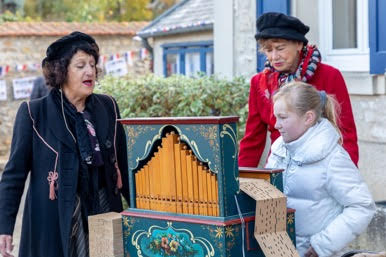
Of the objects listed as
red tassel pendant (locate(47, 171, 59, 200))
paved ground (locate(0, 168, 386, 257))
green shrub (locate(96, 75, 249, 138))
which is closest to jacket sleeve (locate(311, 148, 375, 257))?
red tassel pendant (locate(47, 171, 59, 200))

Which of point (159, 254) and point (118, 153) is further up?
point (118, 153)

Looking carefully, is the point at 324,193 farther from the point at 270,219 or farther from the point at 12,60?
the point at 12,60

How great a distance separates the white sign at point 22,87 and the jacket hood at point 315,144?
1459cm

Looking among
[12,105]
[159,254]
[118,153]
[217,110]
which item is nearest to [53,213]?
[118,153]

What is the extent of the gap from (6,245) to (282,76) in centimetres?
138

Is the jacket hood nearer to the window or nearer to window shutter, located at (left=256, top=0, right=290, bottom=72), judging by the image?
window shutter, located at (left=256, top=0, right=290, bottom=72)

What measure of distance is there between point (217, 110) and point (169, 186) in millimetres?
4512

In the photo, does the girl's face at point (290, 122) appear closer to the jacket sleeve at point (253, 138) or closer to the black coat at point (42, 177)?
the jacket sleeve at point (253, 138)

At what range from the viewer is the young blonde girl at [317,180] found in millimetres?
3027

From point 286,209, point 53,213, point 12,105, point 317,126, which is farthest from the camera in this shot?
point 12,105

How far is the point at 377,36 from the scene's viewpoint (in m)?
6.16

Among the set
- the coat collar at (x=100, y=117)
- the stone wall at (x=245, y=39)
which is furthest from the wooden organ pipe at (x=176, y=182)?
the stone wall at (x=245, y=39)

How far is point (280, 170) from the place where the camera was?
3.00 metres

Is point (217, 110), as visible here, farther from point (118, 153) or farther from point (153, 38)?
point (153, 38)
